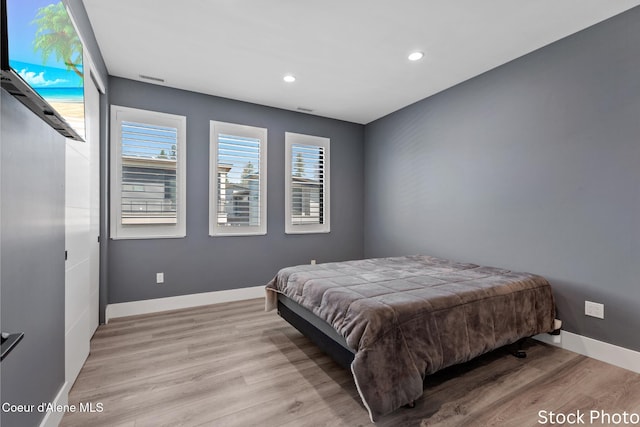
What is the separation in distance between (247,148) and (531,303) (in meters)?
3.68

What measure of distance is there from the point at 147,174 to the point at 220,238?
117 cm

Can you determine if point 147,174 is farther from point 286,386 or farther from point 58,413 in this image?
point 286,386

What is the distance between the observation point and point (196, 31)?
101 inches

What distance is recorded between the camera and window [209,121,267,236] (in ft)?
12.9

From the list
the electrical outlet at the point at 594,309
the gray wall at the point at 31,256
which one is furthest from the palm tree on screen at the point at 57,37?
the electrical outlet at the point at 594,309

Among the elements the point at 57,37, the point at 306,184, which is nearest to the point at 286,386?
the point at 57,37

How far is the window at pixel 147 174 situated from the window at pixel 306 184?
1.49m

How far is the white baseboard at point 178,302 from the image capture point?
133 inches

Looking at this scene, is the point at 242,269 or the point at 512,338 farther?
the point at 242,269

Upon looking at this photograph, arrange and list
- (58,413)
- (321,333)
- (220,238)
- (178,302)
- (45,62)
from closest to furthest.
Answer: (45,62)
(58,413)
(321,333)
(178,302)
(220,238)

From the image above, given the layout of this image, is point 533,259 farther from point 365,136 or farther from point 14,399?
point 14,399

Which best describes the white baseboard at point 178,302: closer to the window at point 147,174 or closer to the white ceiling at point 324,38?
the window at point 147,174

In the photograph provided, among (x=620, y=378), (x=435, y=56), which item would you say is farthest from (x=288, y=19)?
(x=620, y=378)

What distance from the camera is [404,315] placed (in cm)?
186
